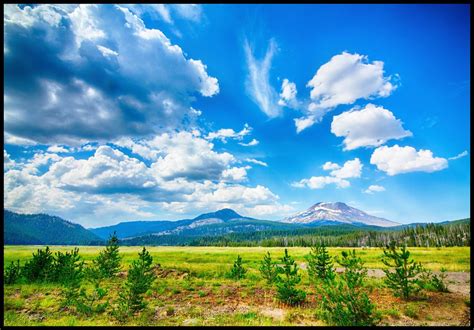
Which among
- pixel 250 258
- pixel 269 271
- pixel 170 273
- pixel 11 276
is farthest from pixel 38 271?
pixel 250 258

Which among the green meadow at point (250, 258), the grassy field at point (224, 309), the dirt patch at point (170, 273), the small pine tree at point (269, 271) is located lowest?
the green meadow at point (250, 258)

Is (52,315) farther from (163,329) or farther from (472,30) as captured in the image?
(472,30)

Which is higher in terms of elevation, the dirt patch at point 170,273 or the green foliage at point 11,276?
the green foliage at point 11,276

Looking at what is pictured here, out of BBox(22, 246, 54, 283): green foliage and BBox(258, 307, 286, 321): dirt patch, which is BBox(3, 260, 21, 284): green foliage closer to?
BBox(22, 246, 54, 283): green foliage

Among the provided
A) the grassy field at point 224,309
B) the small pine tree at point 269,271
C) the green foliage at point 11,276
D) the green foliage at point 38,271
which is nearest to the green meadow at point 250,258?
the small pine tree at point 269,271

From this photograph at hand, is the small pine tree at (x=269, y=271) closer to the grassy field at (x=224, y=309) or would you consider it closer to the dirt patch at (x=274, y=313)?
the grassy field at (x=224, y=309)

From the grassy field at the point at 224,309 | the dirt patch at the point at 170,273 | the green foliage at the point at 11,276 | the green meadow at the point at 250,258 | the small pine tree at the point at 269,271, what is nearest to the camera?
the grassy field at the point at 224,309

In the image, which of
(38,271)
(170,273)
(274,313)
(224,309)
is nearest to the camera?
(274,313)

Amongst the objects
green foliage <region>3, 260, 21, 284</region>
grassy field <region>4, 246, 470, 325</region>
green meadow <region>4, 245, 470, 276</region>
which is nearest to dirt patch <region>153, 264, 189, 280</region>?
green meadow <region>4, 245, 470, 276</region>

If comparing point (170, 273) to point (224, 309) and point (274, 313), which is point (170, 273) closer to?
point (224, 309)

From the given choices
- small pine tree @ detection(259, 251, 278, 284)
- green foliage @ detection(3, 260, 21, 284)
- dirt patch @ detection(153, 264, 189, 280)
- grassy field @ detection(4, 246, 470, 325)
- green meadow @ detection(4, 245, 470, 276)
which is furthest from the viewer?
green meadow @ detection(4, 245, 470, 276)

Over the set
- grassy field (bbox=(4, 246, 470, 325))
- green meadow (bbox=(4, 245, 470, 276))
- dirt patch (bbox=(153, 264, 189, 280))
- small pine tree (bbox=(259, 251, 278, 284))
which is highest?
small pine tree (bbox=(259, 251, 278, 284))

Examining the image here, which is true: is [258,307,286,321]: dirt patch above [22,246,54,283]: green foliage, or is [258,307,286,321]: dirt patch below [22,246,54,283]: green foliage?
below

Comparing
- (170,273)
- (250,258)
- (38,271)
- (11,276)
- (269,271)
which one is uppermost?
(269,271)
